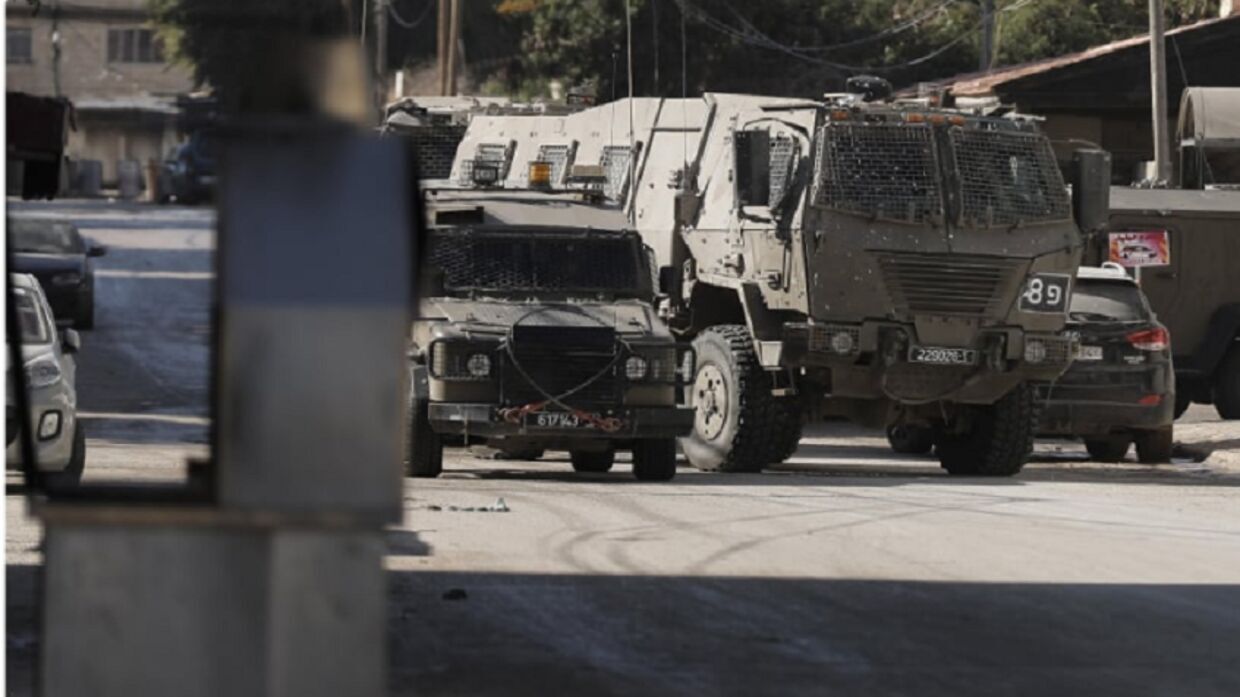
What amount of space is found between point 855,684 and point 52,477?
5604mm

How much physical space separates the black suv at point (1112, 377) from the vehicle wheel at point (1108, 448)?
1.40 meters

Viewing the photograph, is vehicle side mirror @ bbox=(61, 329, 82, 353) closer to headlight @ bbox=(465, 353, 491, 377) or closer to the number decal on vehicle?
headlight @ bbox=(465, 353, 491, 377)

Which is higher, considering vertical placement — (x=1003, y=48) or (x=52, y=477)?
(x=1003, y=48)

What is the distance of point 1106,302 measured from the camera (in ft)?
73.3

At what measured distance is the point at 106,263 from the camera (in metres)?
45.9

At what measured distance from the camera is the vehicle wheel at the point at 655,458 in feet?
60.9

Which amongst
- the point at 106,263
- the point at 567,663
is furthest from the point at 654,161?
the point at 106,263

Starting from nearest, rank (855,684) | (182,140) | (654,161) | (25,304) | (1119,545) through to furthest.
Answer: (182,140) → (855,684) → (1119,545) → (25,304) → (654,161)

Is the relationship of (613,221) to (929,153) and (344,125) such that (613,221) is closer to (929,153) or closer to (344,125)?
(929,153)

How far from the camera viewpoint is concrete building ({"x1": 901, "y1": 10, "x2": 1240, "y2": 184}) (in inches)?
1512

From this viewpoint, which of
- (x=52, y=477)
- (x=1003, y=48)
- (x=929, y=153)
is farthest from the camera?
(x=1003, y=48)

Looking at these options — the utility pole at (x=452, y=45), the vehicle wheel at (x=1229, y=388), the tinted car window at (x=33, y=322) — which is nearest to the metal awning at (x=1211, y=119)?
the vehicle wheel at (x=1229, y=388)

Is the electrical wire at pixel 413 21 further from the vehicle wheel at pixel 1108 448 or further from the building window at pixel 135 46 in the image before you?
the building window at pixel 135 46

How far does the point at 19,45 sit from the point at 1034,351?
15.2 metres
